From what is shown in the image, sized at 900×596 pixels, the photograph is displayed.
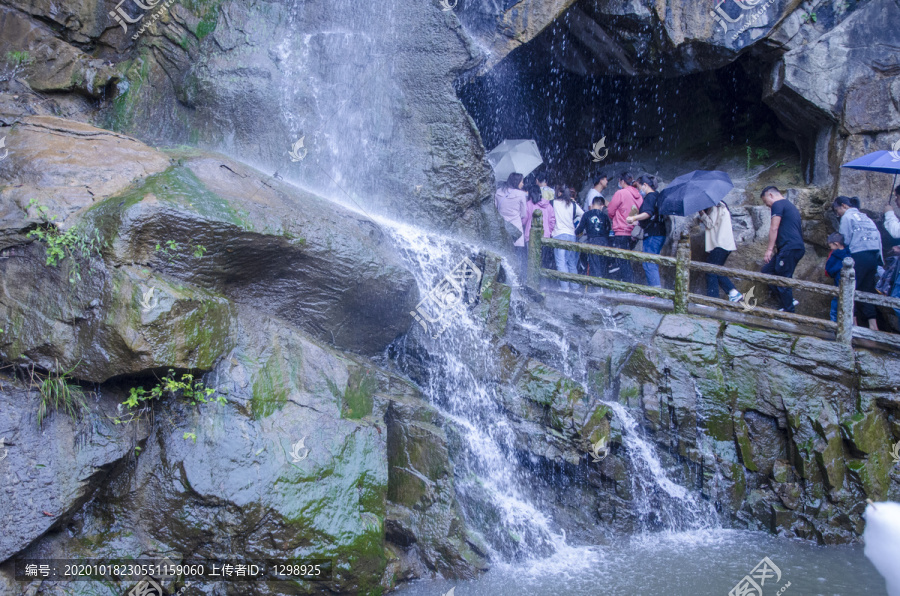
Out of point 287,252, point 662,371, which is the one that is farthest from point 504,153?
point 287,252

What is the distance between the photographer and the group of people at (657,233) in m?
8.38

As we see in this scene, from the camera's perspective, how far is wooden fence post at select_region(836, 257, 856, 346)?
25.7 ft

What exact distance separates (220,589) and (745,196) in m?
10.8

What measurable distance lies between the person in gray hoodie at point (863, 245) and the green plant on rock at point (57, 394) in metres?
9.52

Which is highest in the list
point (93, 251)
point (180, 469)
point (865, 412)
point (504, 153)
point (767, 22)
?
point (767, 22)

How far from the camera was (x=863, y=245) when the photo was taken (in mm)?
8281

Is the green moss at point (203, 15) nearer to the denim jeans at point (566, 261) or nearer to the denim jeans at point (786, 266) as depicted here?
the denim jeans at point (566, 261)

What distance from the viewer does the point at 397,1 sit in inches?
387

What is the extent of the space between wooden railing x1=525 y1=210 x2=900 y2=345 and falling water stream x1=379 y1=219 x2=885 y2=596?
1.32 m

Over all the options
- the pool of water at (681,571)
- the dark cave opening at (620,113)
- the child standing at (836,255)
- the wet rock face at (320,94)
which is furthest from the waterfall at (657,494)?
the dark cave opening at (620,113)

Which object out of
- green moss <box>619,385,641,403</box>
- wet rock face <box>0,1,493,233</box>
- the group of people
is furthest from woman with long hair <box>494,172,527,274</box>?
green moss <box>619,385,641,403</box>

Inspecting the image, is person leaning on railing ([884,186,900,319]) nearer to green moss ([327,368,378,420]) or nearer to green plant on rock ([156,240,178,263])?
green moss ([327,368,378,420])

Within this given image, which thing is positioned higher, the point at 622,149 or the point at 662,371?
Answer: the point at 622,149

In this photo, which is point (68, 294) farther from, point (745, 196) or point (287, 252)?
point (745, 196)
